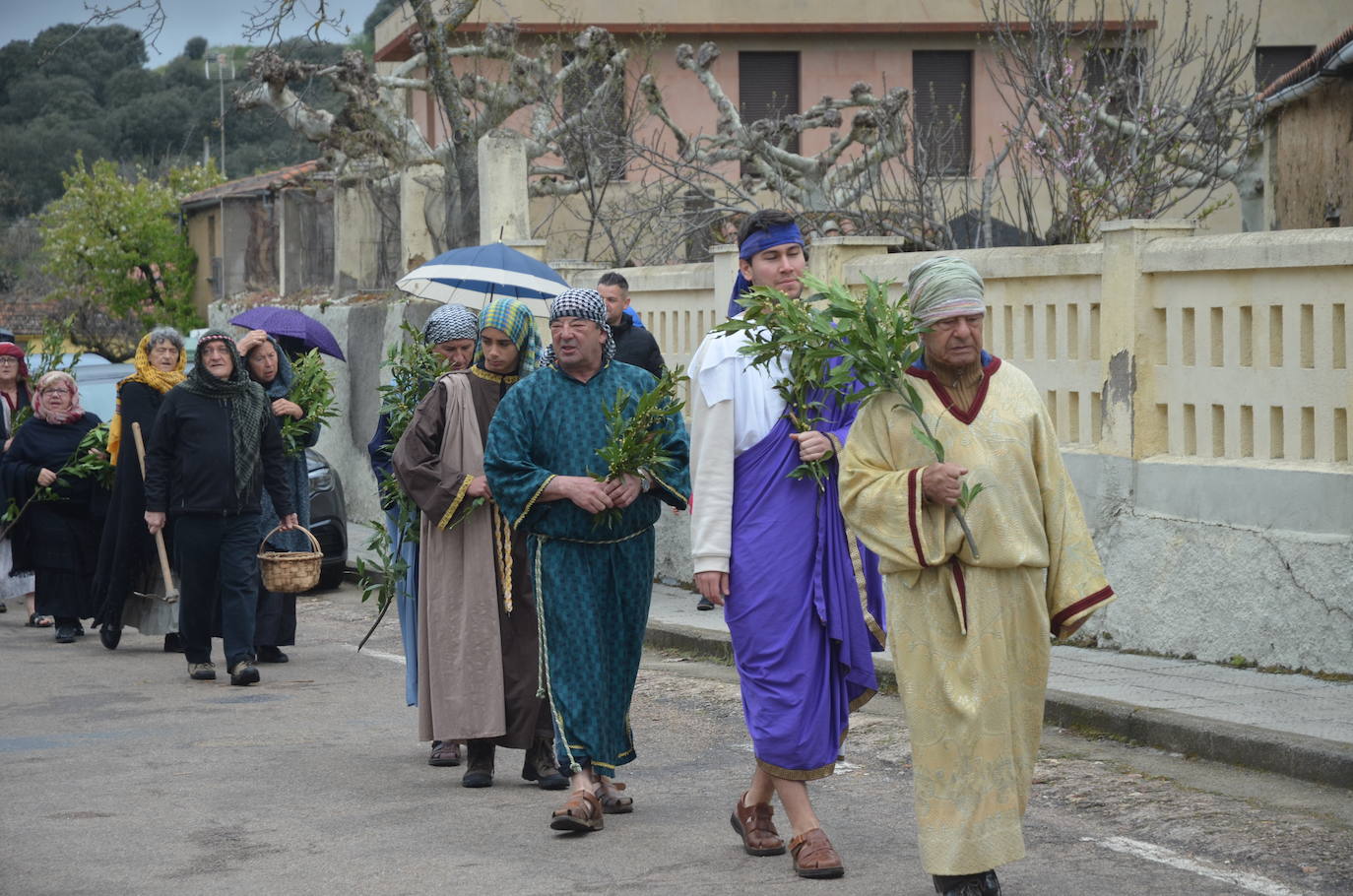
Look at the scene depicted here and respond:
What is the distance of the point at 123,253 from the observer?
170ft

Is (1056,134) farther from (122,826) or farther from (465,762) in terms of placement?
(122,826)

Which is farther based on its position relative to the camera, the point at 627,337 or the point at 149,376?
the point at 627,337

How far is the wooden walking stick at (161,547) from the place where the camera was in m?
11.1

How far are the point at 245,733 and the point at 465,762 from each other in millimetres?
1321

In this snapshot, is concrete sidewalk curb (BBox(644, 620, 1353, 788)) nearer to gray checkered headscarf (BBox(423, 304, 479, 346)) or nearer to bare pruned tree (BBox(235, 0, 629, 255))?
gray checkered headscarf (BBox(423, 304, 479, 346))

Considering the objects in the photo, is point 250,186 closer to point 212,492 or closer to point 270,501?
point 270,501

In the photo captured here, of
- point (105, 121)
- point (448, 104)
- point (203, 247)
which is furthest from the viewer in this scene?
point (105, 121)

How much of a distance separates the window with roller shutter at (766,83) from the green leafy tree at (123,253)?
65.2 feet

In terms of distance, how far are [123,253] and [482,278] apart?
4140cm

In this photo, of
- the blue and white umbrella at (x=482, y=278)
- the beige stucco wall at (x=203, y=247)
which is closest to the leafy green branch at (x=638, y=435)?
the blue and white umbrella at (x=482, y=278)

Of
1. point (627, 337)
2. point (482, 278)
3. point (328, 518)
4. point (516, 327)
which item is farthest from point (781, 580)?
point (328, 518)

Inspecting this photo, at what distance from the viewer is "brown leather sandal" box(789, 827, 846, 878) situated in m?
5.79

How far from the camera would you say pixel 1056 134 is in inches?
615

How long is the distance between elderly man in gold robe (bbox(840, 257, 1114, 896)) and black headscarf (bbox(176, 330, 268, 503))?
5608 mm
